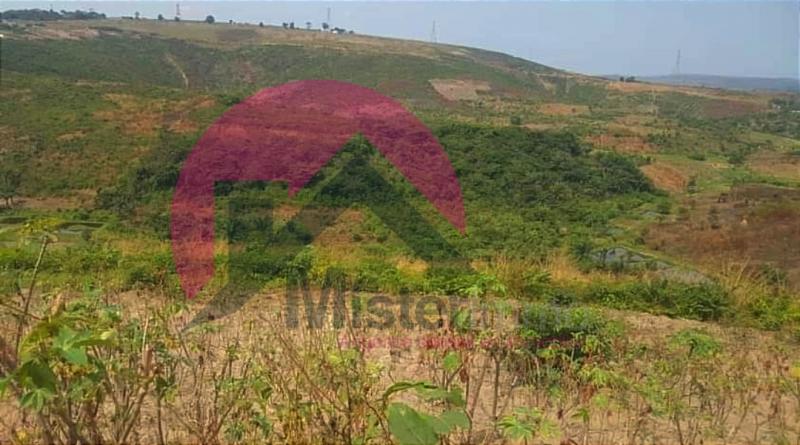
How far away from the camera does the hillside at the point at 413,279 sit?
89.5 inches

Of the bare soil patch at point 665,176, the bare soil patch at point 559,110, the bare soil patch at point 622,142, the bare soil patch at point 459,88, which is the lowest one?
the bare soil patch at point 665,176

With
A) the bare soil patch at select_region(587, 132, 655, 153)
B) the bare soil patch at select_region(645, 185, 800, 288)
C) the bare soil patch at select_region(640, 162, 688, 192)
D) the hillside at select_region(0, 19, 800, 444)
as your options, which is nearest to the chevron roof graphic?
the hillside at select_region(0, 19, 800, 444)

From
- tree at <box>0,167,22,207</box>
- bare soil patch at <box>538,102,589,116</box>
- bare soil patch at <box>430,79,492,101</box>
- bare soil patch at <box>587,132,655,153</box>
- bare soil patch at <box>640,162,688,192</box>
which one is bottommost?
tree at <box>0,167,22,207</box>

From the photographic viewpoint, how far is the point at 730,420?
3.21 m

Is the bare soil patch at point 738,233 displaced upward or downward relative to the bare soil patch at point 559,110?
downward

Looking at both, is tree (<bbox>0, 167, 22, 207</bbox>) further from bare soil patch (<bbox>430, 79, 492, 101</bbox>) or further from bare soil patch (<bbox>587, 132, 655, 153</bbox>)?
bare soil patch (<bbox>430, 79, 492, 101</bbox>)

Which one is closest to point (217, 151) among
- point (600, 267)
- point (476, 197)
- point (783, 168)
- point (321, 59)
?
point (476, 197)

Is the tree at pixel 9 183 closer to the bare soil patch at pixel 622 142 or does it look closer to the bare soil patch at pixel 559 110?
the bare soil patch at pixel 622 142

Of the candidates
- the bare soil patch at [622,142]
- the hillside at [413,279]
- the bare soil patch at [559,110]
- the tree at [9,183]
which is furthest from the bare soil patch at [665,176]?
the tree at [9,183]

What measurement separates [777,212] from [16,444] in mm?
13875

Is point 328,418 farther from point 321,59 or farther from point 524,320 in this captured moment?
point 321,59

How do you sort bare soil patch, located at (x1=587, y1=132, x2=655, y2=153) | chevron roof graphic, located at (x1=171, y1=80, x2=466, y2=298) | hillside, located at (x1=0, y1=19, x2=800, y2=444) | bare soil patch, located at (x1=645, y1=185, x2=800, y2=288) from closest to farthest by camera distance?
hillside, located at (x1=0, y1=19, x2=800, y2=444) → bare soil patch, located at (x1=645, y1=185, x2=800, y2=288) → chevron roof graphic, located at (x1=171, y1=80, x2=466, y2=298) → bare soil patch, located at (x1=587, y1=132, x2=655, y2=153)

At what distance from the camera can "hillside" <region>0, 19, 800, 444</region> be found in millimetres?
2273

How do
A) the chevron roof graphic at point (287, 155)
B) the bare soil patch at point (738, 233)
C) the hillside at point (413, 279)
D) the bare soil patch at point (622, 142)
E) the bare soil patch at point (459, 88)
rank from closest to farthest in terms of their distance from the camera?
the hillside at point (413, 279), the bare soil patch at point (738, 233), the chevron roof graphic at point (287, 155), the bare soil patch at point (622, 142), the bare soil patch at point (459, 88)
